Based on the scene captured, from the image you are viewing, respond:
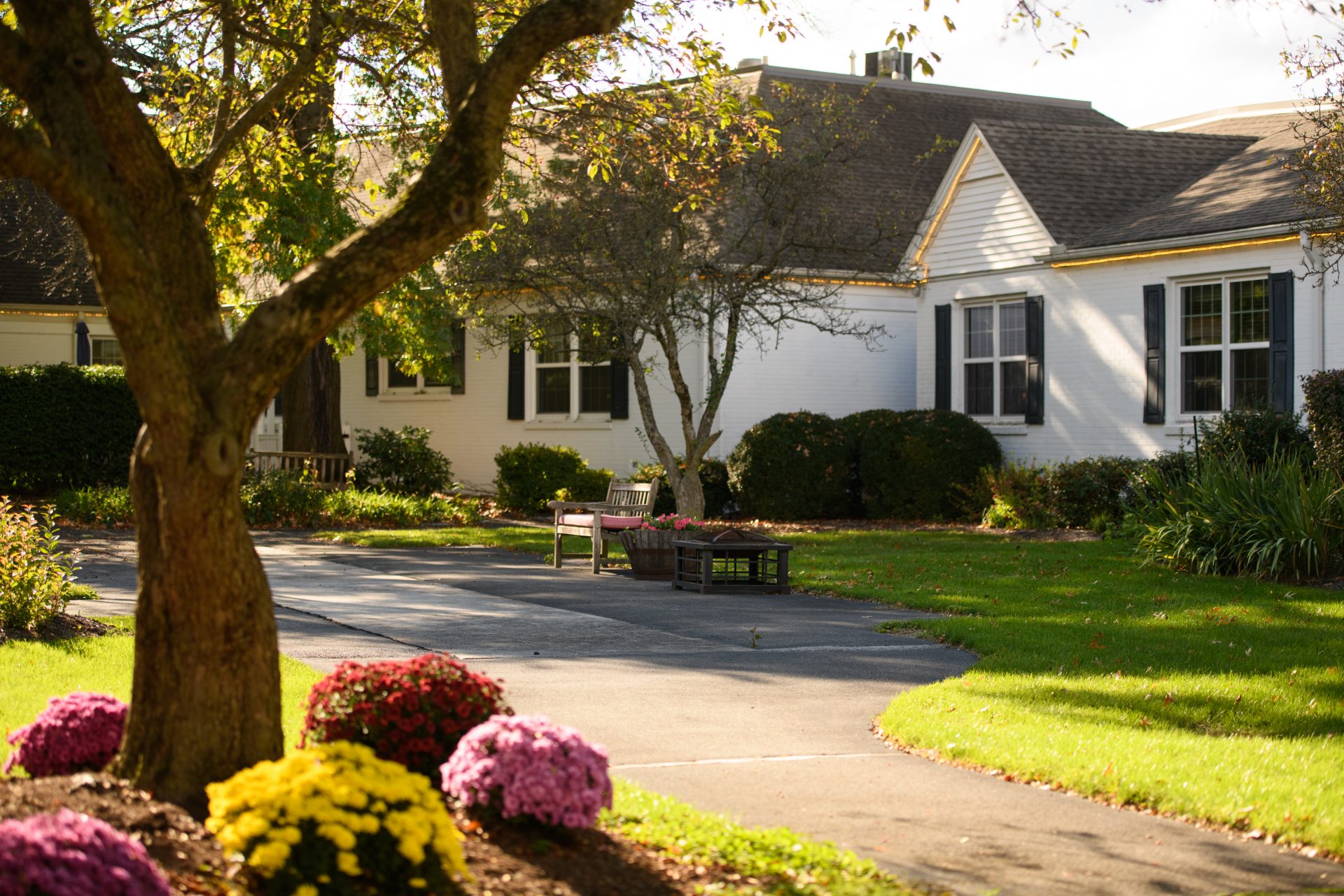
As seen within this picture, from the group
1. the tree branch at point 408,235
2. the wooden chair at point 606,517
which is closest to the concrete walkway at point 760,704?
the wooden chair at point 606,517

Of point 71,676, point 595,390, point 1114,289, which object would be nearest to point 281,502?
point 595,390

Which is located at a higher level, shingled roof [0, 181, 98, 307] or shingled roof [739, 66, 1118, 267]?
shingled roof [739, 66, 1118, 267]

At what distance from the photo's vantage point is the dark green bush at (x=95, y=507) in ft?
69.7

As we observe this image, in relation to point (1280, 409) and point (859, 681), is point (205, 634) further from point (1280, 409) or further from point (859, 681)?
point (1280, 409)

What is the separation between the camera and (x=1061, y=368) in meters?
22.1

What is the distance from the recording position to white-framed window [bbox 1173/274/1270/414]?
1958cm

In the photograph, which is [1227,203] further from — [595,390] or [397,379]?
[397,379]

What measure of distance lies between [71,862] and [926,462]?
1917 cm

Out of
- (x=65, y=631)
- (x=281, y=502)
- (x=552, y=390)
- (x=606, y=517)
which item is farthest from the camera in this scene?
(x=552, y=390)

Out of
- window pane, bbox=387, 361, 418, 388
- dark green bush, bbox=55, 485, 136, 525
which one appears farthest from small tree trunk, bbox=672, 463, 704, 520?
window pane, bbox=387, 361, 418, 388

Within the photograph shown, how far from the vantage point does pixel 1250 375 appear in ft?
64.5

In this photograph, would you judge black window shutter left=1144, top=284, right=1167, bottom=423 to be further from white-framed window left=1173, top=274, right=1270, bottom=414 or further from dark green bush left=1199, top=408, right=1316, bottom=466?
dark green bush left=1199, top=408, right=1316, bottom=466

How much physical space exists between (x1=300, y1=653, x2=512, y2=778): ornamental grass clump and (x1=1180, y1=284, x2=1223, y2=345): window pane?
16.8m

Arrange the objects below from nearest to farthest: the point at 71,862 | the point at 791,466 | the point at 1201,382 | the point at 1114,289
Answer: the point at 71,862 < the point at 1201,382 < the point at 1114,289 < the point at 791,466
